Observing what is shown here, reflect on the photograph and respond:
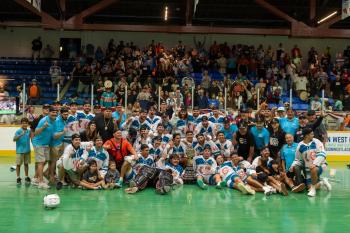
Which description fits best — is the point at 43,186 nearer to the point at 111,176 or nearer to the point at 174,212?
the point at 111,176

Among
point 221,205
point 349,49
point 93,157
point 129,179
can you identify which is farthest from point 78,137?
point 349,49

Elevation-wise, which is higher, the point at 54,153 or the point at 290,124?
the point at 290,124

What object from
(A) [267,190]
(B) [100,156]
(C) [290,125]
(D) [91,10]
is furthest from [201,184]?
(D) [91,10]

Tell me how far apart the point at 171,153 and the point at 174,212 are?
2.85 metres

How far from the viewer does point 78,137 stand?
9.41 meters

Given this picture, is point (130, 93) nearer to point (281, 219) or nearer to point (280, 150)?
point (280, 150)

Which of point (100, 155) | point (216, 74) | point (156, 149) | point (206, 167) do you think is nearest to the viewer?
point (100, 155)

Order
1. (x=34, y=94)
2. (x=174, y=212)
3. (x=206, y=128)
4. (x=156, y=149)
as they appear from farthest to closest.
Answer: (x=34, y=94), (x=206, y=128), (x=156, y=149), (x=174, y=212)

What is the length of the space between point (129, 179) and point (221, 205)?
261cm

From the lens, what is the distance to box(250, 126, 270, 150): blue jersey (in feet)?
33.9

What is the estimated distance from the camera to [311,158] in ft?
30.3

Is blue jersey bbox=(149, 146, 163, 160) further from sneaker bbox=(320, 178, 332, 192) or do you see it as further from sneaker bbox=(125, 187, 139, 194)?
sneaker bbox=(320, 178, 332, 192)

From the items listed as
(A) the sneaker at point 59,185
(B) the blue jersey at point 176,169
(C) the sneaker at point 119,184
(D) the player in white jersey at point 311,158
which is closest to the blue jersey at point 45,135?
(A) the sneaker at point 59,185

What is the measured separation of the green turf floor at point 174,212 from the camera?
21.5ft
